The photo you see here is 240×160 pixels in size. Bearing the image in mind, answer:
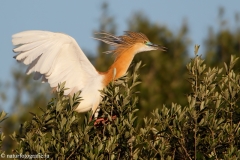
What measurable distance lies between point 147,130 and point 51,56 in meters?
2.24

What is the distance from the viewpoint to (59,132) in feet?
19.3

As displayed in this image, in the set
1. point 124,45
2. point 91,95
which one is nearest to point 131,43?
point 124,45

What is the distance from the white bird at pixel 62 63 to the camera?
7.88 meters

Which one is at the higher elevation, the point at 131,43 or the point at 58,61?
the point at 131,43

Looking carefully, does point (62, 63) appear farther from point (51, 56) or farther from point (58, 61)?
point (51, 56)

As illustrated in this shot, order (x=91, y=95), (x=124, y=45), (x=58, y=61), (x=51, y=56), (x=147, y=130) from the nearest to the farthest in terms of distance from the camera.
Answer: (x=147, y=130) → (x=51, y=56) → (x=58, y=61) → (x=91, y=95) → (x=124, y=45)

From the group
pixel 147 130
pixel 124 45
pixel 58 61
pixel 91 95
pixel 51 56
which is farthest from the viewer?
pixel 124 45

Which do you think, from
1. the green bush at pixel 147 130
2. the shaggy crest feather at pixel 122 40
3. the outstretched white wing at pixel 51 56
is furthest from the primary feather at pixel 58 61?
the green bush at pixel 147 130

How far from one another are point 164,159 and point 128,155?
0.36m

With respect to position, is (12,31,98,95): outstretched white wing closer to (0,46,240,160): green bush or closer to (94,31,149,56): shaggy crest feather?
(94,31,149,56): shaggy crest feather

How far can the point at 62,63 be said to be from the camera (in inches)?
323

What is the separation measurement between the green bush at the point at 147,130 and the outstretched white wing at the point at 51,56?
1744 mm

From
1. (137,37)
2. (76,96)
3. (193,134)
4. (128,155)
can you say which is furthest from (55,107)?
(137,37)

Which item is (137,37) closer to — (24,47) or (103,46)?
(24,47)
